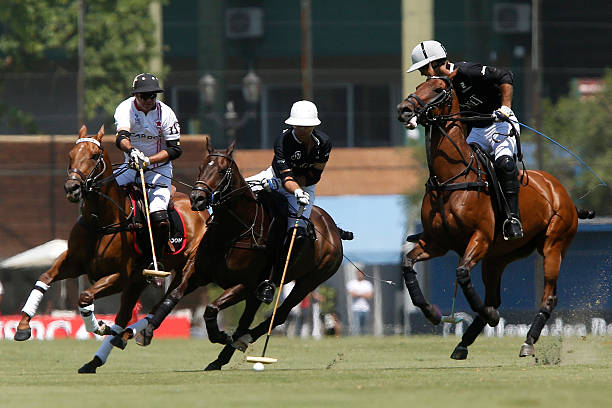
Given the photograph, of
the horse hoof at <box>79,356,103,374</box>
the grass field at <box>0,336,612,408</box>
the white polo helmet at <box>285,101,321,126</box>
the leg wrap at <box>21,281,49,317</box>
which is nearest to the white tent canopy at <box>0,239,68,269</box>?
the grass field at <box>0,336,612,408</box>

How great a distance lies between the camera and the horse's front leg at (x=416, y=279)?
1201 cm

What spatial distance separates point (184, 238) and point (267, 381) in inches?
135

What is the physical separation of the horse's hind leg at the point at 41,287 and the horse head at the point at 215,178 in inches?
69.2

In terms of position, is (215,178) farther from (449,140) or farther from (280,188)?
(449,140)

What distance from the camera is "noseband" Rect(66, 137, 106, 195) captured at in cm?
1214

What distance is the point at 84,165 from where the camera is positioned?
1227cm

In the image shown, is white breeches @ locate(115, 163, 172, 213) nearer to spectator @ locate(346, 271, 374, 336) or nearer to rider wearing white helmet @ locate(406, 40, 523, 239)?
rider wearing white helmet @ locate(406, 40, 523, 239)

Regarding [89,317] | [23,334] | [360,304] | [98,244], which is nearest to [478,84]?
[98,244]

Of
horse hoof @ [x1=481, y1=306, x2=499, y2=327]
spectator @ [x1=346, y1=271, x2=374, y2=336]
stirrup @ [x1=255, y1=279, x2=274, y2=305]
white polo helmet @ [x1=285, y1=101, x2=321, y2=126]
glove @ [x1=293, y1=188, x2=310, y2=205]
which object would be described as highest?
white polo helmet @ [x1=285, y1=101, x2=321, y2=126]

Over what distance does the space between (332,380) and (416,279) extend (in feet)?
6.59

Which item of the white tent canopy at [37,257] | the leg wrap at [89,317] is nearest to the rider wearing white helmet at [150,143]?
the leg wrap at [89,317]

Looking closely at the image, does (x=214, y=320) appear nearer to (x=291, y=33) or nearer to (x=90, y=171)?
(x=90, y=171)

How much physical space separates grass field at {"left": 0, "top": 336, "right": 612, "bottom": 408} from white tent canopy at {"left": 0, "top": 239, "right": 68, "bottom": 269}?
8136 mm

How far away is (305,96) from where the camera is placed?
94.8 ft
